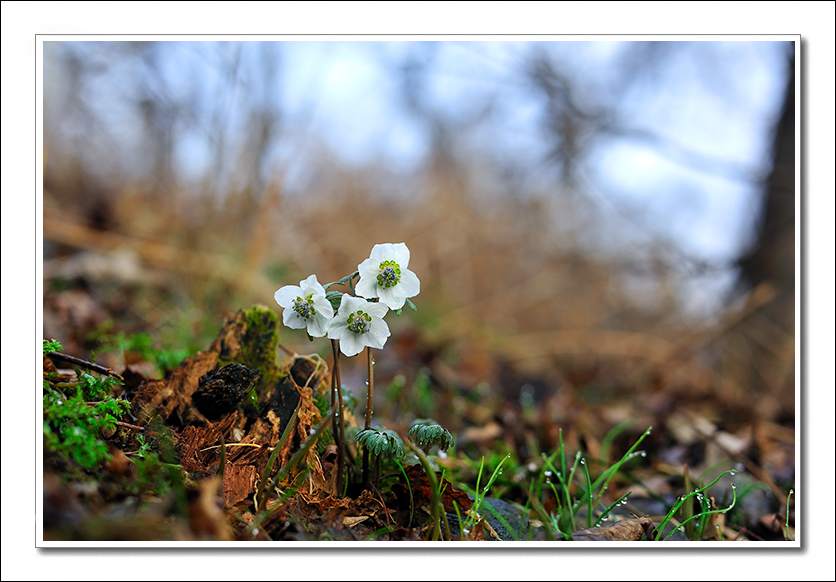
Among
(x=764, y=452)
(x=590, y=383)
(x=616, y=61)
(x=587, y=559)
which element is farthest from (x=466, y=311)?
(x=587, y=559)

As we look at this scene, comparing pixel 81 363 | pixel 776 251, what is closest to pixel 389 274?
pixel 81 363

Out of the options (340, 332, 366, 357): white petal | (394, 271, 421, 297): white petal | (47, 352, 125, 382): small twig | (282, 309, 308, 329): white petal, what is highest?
(394, 271, 421, 297): white petal

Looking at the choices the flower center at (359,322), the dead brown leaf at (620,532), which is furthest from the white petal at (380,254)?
the dead brown leaf at (620,532)

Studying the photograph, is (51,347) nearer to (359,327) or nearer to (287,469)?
(287,469)

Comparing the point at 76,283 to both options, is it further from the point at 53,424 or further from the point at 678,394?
the point at 678,394

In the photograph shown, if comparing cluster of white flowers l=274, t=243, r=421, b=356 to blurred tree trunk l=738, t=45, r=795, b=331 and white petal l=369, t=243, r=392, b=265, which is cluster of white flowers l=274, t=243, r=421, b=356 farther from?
blurred tree trunk l=738, t=45, r=795, b=331

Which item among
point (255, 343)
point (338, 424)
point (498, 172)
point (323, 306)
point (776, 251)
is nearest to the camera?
point (323, 306)

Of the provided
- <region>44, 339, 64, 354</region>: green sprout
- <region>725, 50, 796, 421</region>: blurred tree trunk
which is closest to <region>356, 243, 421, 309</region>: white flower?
<region>44, 339, 64, 354</region>: green sprout
